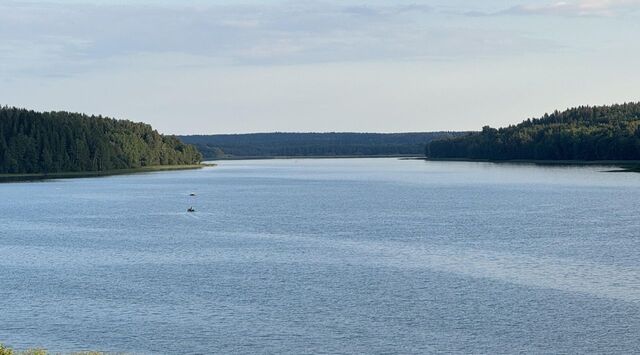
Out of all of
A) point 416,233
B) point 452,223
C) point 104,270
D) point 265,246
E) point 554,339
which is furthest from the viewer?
point 452,223

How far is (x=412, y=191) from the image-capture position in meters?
153

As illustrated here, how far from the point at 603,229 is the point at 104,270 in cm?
4593

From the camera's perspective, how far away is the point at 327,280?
189ft

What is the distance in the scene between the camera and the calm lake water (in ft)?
140

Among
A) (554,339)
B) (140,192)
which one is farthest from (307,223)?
(140,192)

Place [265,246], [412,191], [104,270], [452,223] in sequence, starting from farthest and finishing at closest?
[412,191]
[452,223]
[265,246]
[104,270]

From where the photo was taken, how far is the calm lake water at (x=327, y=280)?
4256 centimetres

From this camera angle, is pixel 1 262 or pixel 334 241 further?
pixel 334 241

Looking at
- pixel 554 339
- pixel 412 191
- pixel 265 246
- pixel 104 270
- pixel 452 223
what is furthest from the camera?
pixel 412 191

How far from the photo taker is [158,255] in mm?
71375

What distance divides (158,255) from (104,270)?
8.76 metres

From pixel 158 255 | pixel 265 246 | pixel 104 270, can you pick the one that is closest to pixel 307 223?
pixel 265 246

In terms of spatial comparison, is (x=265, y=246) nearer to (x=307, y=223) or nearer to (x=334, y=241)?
(x=334, y=241)

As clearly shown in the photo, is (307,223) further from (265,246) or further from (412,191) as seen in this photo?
(412,191)
